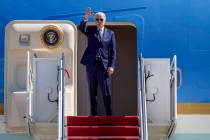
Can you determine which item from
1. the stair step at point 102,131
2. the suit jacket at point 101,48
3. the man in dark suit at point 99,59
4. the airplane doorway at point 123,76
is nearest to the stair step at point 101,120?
the stair step at point 102,131

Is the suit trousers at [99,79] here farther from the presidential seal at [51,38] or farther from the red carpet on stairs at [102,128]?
the presidential seal at [51,38]

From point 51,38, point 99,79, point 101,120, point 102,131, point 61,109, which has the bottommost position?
point 102,131

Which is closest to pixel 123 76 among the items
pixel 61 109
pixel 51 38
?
pixel 51 38

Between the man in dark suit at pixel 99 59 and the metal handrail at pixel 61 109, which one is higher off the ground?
the man in dark suit at pixel 99 59

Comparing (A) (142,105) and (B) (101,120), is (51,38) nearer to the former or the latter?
(B) (101,120)

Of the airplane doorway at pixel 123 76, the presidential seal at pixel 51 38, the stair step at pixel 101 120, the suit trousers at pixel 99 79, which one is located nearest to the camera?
the stair step at pixel 101 120

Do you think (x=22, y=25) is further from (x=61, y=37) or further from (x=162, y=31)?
(x=162, y=31)

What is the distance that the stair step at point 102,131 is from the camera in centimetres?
805

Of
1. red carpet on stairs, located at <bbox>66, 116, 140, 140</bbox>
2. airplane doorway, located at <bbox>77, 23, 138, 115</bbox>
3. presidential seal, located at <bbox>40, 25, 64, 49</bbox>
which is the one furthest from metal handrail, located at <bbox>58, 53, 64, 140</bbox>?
airplane doorway, located at <bbox>77, 23, 138, 115</bbox>

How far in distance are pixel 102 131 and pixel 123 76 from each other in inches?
107

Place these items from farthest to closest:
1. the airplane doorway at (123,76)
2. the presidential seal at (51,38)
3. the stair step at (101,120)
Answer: the airplane doorway at (123,76) → the presidential seal at (51,38) → the stair step at (101,120)

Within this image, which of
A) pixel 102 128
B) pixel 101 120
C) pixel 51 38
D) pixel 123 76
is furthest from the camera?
pixel 123 76

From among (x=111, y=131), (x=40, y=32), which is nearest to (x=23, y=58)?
(x=40, y=32)

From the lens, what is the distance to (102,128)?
26.5 feet
